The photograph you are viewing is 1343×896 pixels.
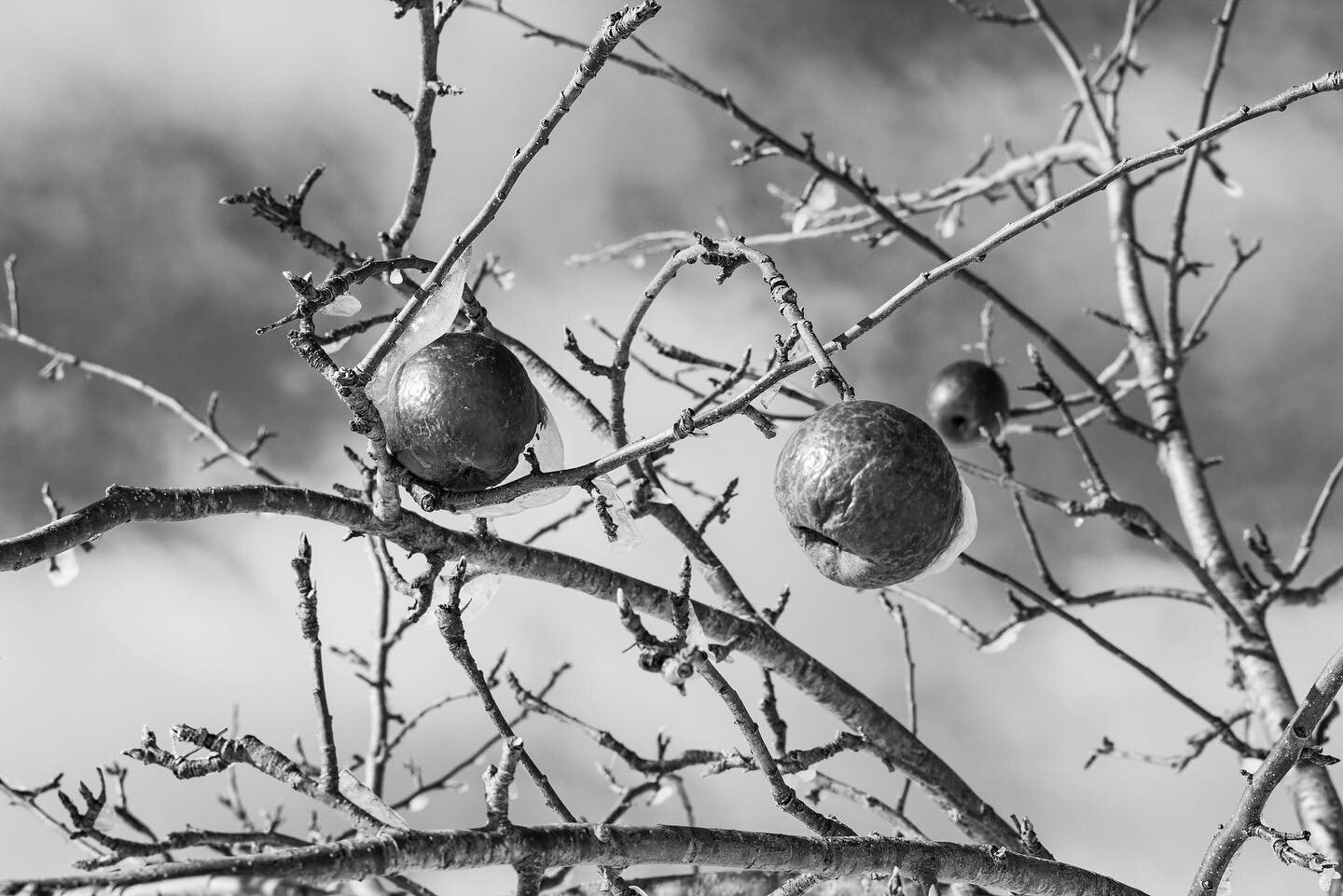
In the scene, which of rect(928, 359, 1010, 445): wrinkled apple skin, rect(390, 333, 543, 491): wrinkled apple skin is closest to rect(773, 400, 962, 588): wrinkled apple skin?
rect(390, 333, 543, 491): wrinkled apple skin

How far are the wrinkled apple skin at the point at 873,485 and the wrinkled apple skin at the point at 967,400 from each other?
3761 mm

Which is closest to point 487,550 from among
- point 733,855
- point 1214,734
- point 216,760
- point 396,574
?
point 396,574

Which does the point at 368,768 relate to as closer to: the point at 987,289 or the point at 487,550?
the point at 487,550

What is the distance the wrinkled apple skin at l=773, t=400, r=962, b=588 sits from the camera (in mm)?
2104

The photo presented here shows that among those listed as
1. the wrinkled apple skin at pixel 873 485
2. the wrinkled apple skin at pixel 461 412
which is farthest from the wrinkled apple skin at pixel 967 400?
the wrinkled apple skin at pixel 461 412

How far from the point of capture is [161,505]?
78.3 inches

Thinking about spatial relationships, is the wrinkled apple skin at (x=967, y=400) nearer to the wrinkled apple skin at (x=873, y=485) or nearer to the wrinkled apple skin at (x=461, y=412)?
the wrinkled apple skin at (x=873, y=485)

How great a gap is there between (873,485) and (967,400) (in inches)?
157

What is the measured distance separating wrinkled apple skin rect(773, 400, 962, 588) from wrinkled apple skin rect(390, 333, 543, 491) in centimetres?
61

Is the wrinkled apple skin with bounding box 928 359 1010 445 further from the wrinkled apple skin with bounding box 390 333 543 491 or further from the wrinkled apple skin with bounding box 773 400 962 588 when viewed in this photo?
the wrinkled apple skin with bounding box 390 333 543 491

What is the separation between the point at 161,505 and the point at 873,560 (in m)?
1.41

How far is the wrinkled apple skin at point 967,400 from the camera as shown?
19.2 feet

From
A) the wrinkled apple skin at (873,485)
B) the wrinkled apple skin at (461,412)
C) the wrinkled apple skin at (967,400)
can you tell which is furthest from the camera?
the wrinkled apple skin at (967,400)

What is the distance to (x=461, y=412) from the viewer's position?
7.36 ft
